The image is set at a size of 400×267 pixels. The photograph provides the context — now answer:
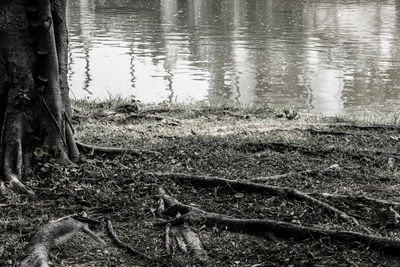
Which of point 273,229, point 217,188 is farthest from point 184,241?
point 217,188

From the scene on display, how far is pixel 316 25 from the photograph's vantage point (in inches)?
1182

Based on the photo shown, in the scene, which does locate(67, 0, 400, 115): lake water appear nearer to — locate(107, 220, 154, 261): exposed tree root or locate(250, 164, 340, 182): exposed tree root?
locate(250, 164, 340, 182): exposed tree root

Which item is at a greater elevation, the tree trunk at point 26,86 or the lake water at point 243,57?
the tree trunk at point 26,86

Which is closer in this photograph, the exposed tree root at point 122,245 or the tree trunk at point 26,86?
the exposed tree root at point 122,245

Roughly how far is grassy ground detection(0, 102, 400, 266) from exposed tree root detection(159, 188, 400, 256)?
0.21 feet

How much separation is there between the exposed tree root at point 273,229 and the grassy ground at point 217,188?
6cm

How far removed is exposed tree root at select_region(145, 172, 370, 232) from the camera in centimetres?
534

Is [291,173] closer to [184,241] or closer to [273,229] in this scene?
[273,229]

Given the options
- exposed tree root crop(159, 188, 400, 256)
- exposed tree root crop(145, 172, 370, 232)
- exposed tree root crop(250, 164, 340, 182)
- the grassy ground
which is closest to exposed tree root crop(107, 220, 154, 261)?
the grassy ground

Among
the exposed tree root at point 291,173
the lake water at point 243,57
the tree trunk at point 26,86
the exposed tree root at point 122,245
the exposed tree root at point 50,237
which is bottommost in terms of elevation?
the lake water at point 243,57

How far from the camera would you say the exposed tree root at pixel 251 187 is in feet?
17.5

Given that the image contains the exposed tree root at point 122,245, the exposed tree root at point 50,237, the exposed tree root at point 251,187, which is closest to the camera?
the exposed tree root at point 50,237

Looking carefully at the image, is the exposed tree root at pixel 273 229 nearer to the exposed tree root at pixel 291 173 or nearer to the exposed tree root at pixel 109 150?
the exposed tree root at pixel 291 173

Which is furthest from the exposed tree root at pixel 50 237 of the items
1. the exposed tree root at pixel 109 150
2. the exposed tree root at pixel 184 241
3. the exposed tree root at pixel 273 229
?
the exposed tree root at pixel 109 150
